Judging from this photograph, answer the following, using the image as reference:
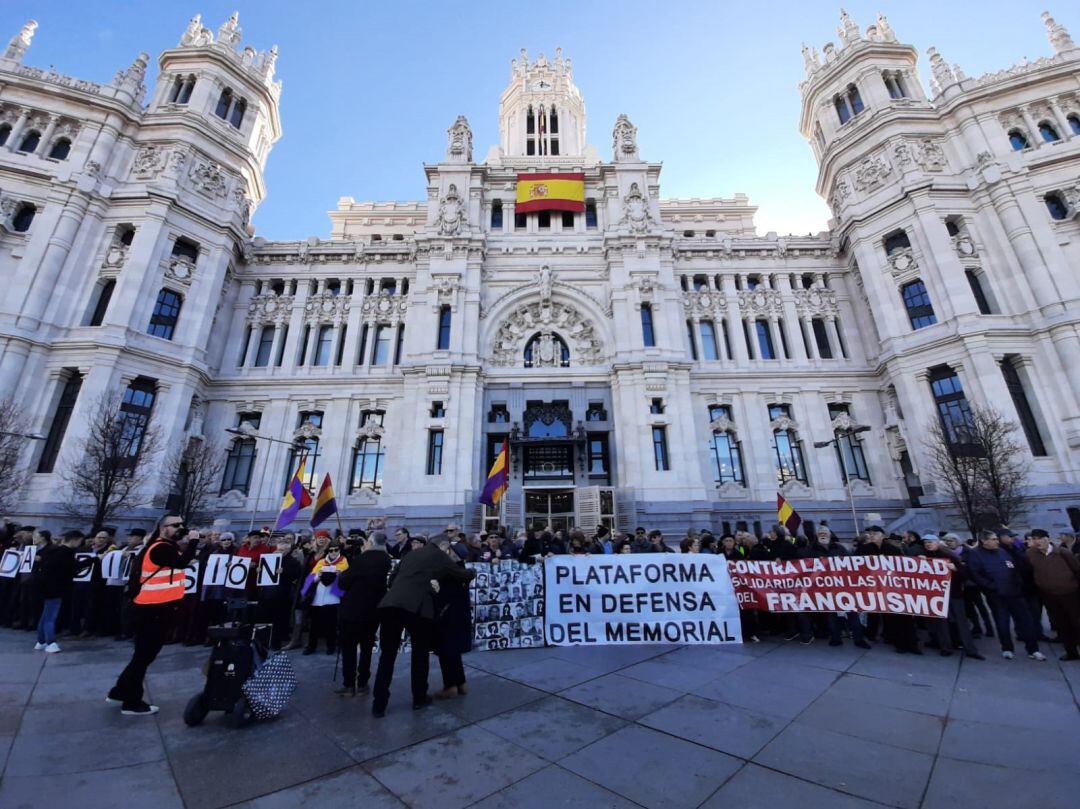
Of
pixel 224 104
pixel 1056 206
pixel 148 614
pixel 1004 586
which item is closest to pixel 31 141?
pixel 224 104

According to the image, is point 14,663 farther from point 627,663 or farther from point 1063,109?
point 1063,109

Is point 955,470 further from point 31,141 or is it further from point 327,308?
point 31,141

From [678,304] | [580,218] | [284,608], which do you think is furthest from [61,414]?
[678,304]

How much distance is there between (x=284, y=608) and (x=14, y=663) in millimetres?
4043

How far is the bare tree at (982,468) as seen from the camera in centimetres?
1955

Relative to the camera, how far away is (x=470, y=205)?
3189 cm

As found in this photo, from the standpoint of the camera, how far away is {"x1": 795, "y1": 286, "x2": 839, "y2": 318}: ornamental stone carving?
31.6 metres

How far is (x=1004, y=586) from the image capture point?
8180 millimetres

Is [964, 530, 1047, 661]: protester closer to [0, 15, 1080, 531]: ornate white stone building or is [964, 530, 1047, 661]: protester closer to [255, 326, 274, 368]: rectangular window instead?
[0, 15, 1080, 531]: ornate white stone building

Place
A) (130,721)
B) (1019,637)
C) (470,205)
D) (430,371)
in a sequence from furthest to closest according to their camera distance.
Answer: (470,205)
(430,371)
(1019,637)
(130,721)

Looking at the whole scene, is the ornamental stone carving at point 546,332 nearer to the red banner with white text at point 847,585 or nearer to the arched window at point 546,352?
the arched window at point 546,352

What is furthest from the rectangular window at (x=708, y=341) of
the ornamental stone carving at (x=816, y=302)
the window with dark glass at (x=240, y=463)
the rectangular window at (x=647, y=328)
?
the window with dark glass at (x=240, y=463)

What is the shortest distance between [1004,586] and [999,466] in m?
16.9

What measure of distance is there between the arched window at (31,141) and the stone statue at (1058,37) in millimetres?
65634
